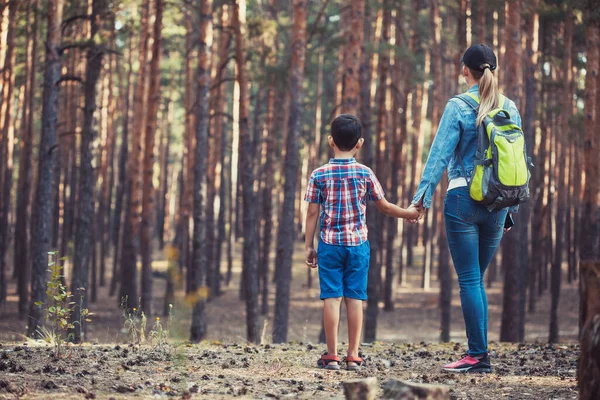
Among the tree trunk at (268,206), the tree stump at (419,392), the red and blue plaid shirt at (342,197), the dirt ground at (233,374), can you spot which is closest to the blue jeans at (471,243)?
the dirt ground at (233,374)

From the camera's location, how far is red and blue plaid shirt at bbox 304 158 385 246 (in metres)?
6.04

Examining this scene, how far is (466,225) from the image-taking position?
5863mm

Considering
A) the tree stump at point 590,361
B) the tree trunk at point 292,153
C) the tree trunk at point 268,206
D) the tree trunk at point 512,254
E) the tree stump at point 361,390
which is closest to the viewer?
the tree stump at point 590,361

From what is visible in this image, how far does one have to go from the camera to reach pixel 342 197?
6062 millimetres

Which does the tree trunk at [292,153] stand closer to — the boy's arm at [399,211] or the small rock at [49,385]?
the boy's arm at [399,211]

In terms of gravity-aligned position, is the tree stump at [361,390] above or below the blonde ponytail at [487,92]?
below

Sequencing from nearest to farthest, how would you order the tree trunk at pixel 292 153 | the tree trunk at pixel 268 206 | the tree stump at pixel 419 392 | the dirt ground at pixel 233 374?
the tree stump at pixel 419 392, the dirt ground at pixel 233 374, the tree trunk at pixel 292 153, the tree trunk at pixel 268 206

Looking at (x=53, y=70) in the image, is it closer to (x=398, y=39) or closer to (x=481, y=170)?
(x=481, y=170)

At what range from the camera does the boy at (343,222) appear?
601 cm

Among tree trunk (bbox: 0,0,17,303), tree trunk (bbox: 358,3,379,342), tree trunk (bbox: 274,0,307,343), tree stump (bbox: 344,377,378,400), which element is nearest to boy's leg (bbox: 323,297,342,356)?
tree stump (bbox: 344,377,378,400)

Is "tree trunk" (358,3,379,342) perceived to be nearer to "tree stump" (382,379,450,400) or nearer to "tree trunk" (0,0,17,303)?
"tree trunk" (0,0,17,303)

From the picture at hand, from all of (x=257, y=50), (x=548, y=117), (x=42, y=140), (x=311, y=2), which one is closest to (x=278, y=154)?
(x=311, y=2)

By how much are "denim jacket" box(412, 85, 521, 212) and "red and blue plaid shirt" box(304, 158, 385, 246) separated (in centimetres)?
43

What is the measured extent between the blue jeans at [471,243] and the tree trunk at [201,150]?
11285 mm
